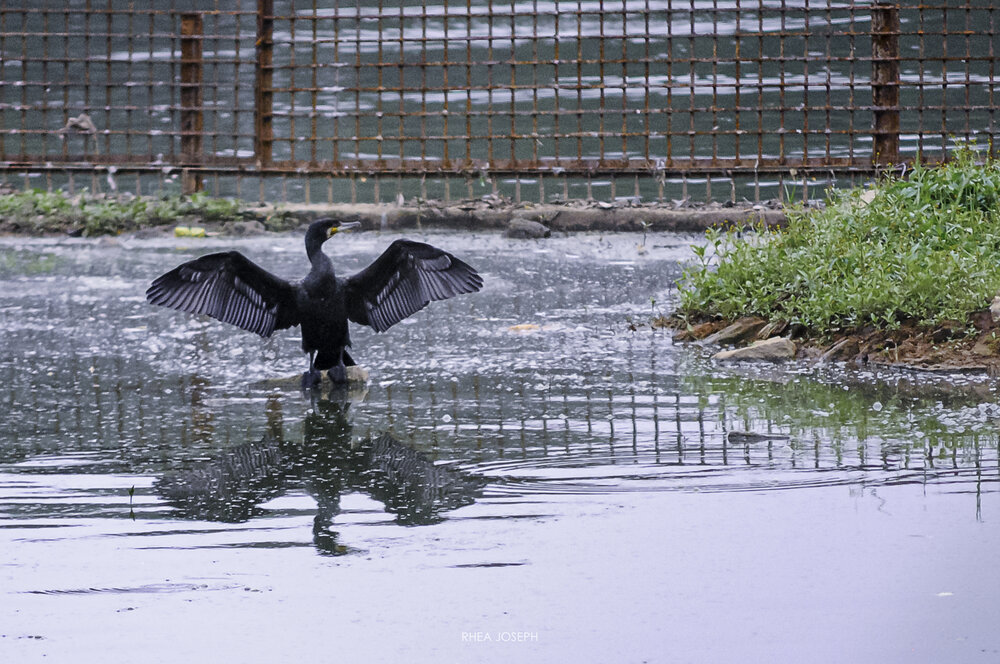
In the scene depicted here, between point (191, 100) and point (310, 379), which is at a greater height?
point (191, 100)

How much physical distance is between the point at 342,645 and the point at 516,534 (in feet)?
2.70

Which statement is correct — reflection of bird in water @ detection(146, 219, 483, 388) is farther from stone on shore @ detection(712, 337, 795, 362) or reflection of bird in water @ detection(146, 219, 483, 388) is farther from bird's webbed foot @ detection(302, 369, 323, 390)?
stone on shore @ detection(712, 337, 795, 362)

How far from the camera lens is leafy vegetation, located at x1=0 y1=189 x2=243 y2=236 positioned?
9625mm

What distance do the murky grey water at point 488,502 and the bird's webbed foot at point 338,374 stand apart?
0.67ft

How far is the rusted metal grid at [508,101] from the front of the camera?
9844 mm

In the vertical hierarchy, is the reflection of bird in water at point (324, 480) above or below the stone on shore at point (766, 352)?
below

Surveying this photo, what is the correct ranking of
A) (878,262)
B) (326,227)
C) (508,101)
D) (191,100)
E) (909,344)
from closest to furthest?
1. (909,344)
2. (326,227)
3. (878,262)
4. (191,100)
5. (508,101)

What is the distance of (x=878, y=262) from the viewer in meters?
6.33

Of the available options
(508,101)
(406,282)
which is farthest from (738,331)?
(508,101)

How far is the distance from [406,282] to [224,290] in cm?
76

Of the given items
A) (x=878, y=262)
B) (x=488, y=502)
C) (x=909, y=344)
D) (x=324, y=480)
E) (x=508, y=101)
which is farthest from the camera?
(x=508, y=101)

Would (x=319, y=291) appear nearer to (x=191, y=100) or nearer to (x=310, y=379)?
(x=310, y=379)

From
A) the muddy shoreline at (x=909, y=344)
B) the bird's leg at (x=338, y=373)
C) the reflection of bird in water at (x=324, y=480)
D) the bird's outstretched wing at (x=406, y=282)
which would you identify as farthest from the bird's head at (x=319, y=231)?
the muddy shoreline at (x=909, y=344)

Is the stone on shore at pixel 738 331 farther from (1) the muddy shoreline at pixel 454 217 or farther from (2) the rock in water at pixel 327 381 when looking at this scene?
(1) the muddy shoreline at pixel 454 217
